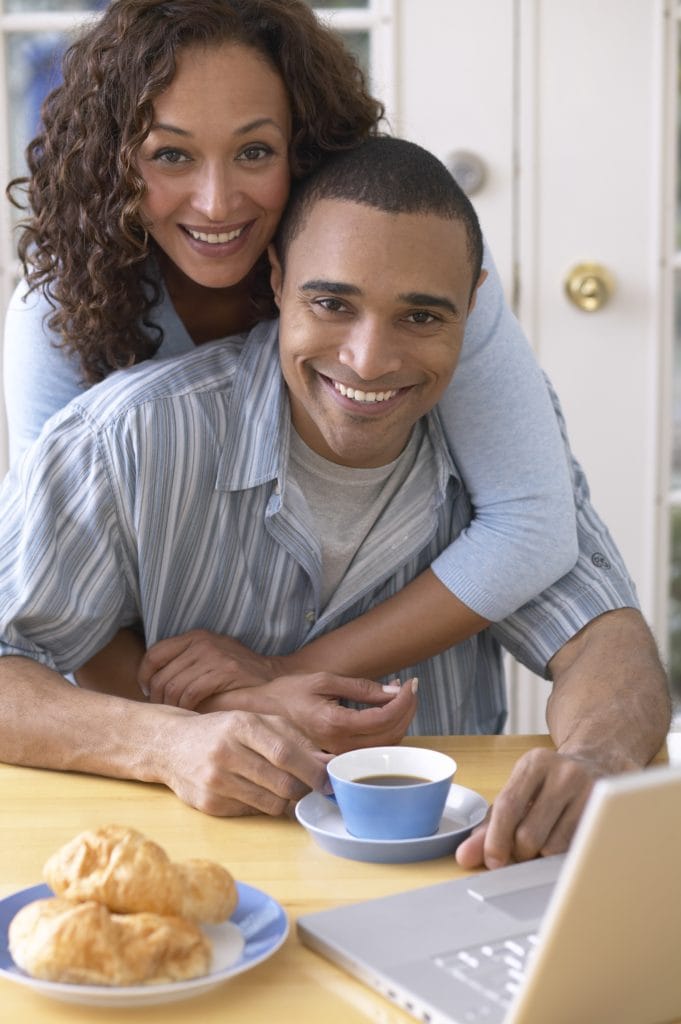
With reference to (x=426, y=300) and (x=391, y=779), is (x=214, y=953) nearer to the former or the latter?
(x=391, y=779)

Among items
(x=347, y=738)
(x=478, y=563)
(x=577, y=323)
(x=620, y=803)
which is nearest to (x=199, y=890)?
(x=620, y=803)

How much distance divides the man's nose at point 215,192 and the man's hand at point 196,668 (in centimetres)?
45

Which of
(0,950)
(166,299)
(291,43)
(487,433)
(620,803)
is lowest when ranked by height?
(0,950)

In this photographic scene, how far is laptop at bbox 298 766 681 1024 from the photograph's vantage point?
69 cm

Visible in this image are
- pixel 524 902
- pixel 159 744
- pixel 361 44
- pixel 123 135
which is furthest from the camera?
pixel 361 44

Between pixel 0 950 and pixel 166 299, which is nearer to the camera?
pixel 0 950

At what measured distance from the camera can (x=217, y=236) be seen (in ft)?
5.05

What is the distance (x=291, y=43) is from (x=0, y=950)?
1053 millimetres

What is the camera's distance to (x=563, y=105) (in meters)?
2.46

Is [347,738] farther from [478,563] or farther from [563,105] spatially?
[563,105]

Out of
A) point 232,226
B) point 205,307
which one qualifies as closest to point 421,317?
point 232,226

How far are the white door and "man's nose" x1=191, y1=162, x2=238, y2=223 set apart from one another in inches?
40.9

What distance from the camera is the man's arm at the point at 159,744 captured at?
1.17m

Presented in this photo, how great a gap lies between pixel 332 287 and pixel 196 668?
0.41m
